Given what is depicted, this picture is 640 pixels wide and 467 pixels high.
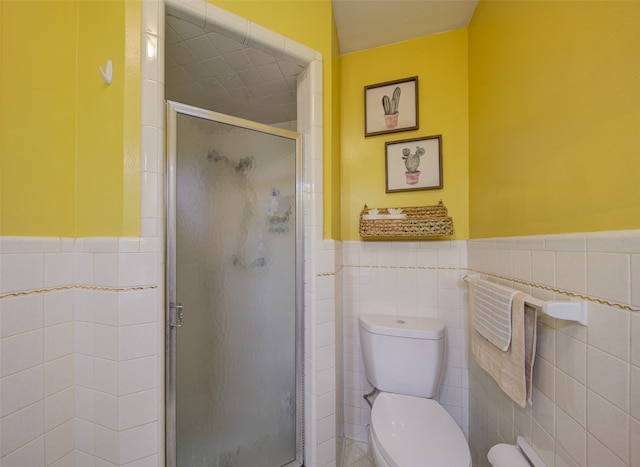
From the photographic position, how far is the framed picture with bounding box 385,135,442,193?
4.88ft

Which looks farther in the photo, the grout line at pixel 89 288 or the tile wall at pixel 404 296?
the tile wall at pixel 404 296

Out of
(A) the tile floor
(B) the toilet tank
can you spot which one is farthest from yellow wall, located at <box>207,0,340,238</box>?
(A) the tile floor

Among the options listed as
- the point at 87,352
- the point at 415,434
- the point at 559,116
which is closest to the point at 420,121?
the point at 559,116

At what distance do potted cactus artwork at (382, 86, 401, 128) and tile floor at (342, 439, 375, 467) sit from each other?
1.97 m

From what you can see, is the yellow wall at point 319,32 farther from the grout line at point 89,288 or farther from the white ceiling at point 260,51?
the grout line at point 89,288

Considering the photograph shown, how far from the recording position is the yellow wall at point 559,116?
1.79 feet

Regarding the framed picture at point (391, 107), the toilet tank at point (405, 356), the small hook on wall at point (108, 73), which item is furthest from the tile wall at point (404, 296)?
the small hook on wall at point (108, 73)

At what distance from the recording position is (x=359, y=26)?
145 centimetres

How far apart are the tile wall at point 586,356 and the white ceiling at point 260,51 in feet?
4.38

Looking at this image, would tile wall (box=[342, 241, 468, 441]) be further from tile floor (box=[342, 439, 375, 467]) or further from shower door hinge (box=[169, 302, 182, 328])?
shower door hinge (box=[169, 302, 182, 328])

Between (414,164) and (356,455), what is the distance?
1770 mm

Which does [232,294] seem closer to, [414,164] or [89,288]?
[89,288]

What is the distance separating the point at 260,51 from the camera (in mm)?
1154

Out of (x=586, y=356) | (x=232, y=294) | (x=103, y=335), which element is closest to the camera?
(x=586, y=356)
